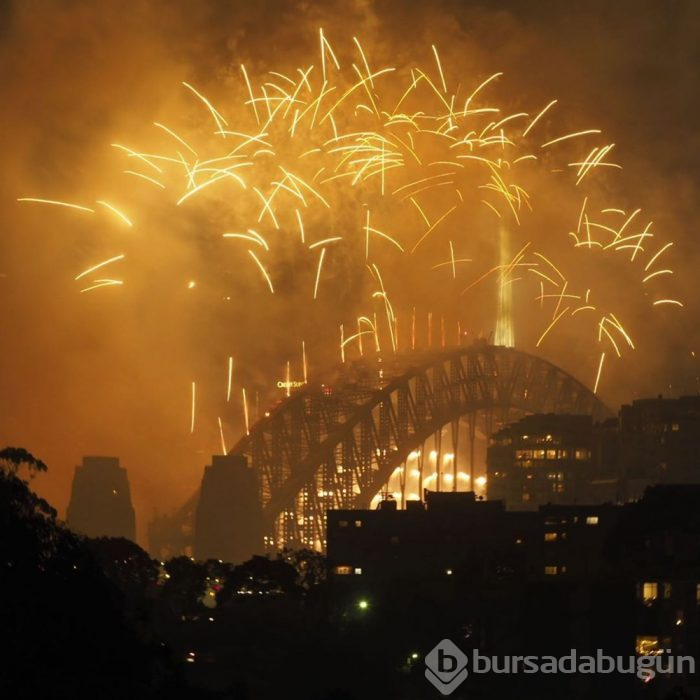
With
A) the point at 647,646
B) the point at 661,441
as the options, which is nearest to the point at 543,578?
the point at 647,646

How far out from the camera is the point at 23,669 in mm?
32750

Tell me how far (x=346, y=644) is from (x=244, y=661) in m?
4.11

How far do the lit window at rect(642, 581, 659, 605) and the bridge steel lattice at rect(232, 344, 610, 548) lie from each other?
6144 centimetres

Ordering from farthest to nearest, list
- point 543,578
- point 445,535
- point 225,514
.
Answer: point 225,514 < point 445,535 < point 543,578

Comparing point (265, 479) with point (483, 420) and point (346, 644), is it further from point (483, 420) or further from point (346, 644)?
point (346, 644)

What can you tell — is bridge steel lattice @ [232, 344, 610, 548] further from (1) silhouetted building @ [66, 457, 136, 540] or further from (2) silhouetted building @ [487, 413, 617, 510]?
(1) silhouetted building @ [66, 457, 136, 540]

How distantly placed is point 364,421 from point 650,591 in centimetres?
7898

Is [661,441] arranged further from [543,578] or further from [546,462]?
[543,578]

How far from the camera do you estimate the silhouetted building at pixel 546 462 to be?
17312 cm

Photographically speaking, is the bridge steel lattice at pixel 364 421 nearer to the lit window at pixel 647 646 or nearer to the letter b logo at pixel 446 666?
the lit window at pixel 647 646

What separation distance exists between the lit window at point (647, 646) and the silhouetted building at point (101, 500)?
60711 millimetres

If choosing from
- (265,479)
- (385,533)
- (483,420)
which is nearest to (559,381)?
(483,420)

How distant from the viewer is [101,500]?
13425cm

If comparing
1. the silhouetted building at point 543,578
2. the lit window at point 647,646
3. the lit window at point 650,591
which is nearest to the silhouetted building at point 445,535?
the silhouetted building at point 543,578
